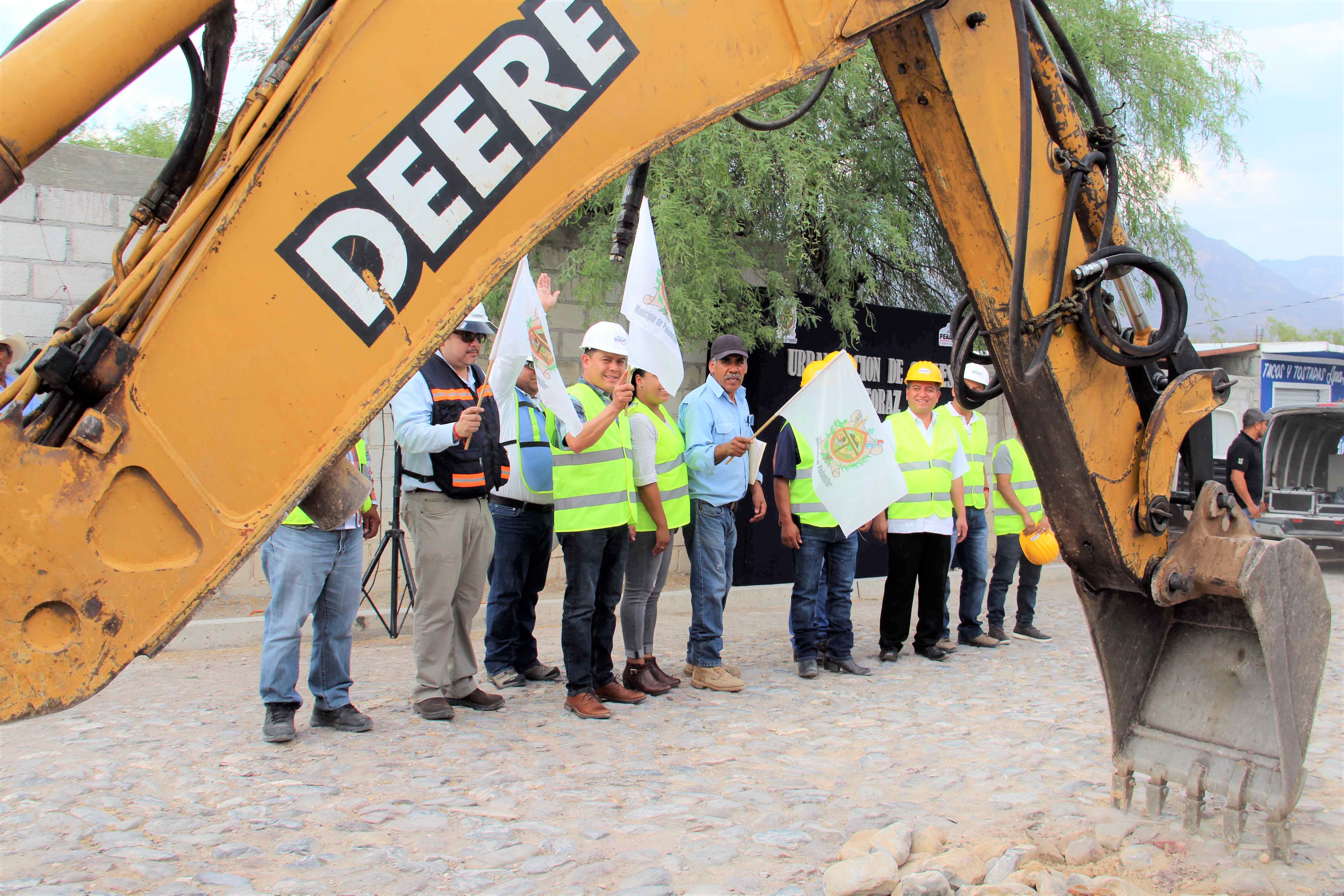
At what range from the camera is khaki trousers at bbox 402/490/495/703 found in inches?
208

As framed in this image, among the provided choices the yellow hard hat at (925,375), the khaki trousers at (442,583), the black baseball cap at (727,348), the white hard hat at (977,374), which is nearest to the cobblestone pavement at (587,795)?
the khaki trousers at (442,583)

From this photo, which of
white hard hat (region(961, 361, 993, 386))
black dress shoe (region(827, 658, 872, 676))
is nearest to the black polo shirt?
white hard hat (region(961, 361, 993, 386))

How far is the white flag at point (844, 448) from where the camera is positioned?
6.43 meters

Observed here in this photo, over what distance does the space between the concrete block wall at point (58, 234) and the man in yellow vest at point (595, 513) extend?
4.30 metres

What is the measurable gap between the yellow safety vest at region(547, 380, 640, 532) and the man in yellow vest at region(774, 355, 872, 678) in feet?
5.06

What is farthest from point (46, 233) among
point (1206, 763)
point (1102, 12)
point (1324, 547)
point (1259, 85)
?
point (1324, 547)

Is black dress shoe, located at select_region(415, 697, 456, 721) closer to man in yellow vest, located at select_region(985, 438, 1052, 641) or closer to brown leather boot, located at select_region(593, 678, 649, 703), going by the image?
brown leather boot, located at select_region(593, 678, 649, 703)

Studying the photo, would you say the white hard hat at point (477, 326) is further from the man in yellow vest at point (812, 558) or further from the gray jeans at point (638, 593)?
the man in yellow vest at point (812, 558)

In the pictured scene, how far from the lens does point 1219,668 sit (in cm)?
368

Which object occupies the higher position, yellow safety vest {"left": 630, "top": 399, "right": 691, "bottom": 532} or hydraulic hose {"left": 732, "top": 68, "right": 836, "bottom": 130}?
hydraulic hose {"left": 732, "top": 68, "right": 836, "bottom": 130}

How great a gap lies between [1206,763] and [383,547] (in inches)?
220

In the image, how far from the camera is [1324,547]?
14.0 meters

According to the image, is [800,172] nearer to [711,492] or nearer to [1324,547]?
[711,492]

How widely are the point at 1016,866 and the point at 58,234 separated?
7.78 meters
